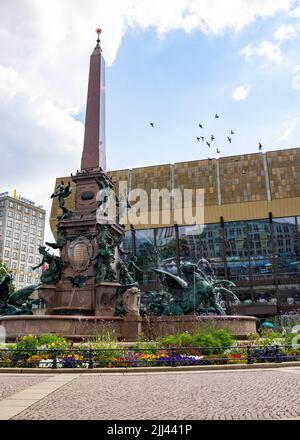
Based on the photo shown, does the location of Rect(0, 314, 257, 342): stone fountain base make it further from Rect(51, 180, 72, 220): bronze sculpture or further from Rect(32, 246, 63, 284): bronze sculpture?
Rect(51, 180, 72, 220): bronze sculpture

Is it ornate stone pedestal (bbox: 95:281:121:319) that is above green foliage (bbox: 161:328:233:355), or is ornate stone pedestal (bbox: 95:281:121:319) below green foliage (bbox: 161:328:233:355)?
above

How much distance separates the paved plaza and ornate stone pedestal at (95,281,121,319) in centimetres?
867

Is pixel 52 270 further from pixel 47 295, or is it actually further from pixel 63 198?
pixel 63 198

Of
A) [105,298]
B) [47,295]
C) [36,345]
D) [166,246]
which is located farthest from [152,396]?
[166,246]

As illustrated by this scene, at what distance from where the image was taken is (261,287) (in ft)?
212

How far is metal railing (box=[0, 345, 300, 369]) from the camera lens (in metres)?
13.0

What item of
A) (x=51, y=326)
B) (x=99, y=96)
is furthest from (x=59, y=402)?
(x=99, y=96)

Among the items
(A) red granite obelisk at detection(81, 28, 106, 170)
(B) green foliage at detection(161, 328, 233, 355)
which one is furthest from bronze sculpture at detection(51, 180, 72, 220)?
(B) green foliage at detection(161, 328, 233, 355)

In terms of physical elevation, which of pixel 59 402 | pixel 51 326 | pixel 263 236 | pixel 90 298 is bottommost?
pixel 59 402

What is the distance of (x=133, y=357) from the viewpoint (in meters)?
13.6

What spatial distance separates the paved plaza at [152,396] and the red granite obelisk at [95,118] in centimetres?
1585
